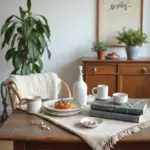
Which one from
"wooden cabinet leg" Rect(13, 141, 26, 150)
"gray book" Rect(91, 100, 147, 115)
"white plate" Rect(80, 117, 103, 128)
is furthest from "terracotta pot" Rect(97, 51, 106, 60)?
"wooden cabinet leg" Rect(13, 141, 26, 150)

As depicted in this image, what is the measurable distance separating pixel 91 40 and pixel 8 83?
1.95 metres

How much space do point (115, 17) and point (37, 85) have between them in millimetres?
1917

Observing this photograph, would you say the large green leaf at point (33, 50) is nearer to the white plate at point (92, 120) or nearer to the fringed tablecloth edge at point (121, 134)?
the white plate at point (92, 120)

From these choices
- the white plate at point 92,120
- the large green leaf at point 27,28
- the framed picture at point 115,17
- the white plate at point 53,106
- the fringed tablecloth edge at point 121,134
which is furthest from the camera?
the framed picture at point 115,17

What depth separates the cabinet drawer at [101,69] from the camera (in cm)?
348

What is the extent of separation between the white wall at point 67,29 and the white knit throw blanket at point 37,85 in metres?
1.47

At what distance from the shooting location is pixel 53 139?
1389mm

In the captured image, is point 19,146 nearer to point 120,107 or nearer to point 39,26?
point 120,107

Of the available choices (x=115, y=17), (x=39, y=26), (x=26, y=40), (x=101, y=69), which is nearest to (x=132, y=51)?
(x=101, y=69)

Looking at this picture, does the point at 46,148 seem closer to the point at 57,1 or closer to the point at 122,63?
the point at 122,63

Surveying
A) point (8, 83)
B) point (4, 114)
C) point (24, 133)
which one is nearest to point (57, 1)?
point (4, 114)

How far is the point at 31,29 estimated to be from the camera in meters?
3.28

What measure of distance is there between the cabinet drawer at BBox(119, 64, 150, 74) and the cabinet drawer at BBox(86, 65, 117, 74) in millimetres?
102

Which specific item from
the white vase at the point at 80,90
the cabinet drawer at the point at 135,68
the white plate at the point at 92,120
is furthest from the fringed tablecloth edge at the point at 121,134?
the cabinet drawer at the point at 135,68
